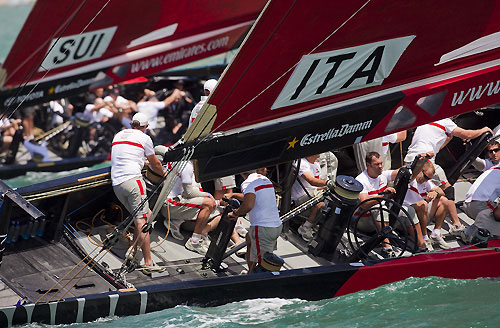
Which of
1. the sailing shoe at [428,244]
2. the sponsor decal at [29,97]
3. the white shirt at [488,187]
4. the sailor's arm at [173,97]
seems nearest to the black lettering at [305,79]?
the sailing shoe at [428,244]

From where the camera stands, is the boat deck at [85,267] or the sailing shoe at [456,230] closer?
the boat deck at [85,267]

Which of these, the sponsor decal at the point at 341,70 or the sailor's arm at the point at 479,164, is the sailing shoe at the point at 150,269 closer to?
the sponsor decal at the point at 341,70

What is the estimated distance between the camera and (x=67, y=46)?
1252cm

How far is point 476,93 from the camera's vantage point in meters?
8.10

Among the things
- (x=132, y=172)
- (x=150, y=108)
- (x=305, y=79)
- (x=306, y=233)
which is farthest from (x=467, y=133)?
(x=150, y=108)

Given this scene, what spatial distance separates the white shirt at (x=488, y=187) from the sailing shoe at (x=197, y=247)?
2751 mm

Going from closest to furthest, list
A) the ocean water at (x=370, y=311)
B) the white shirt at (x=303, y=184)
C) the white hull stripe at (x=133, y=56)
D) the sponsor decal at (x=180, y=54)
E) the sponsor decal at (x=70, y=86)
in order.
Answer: the ocean water at (x=370, y=311) < the white shirt at (x=303, y=184) < the sponsor decal at (x=70, y=86) < the white hull stripe at (x=133, y=56) < the sponsor decal at (x=180, y=54)

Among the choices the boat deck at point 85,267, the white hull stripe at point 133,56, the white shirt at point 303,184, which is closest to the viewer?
the boat deck at point 85,267

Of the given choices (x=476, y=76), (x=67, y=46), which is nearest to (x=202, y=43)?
(x=67, y=46)

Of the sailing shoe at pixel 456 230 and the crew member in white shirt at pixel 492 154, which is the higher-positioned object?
the crew member in white shirt at pixel 492 154

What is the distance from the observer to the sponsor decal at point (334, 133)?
7527 millimetres

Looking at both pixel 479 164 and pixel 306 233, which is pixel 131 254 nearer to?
pixel 306 233

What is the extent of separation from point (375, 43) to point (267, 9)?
1.06m

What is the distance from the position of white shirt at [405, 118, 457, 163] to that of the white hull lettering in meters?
2.17
